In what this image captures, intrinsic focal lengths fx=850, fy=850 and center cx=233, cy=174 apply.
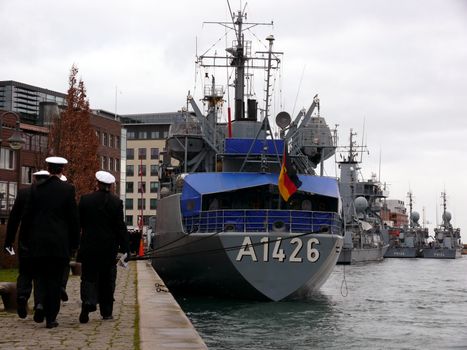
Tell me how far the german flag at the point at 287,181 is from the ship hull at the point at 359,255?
1858 inches

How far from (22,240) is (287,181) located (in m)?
14.6

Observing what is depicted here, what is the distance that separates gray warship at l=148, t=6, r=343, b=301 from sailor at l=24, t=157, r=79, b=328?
45.1ft

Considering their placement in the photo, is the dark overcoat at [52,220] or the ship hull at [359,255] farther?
the ship hull at [359,255]

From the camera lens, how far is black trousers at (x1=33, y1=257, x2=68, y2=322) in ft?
33.1

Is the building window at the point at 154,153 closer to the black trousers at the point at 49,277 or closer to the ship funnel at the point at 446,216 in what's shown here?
the ship funnel at the point at 446,216

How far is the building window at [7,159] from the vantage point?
66131mm

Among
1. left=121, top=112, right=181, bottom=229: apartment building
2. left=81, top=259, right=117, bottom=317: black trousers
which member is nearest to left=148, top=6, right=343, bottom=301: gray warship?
left=81, top=259, right=117, bottom=317: black trousers

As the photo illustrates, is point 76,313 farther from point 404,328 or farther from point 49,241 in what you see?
point 404,328

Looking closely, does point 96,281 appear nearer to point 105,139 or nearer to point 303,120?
point 303,120

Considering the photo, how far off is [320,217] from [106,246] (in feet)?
48.5

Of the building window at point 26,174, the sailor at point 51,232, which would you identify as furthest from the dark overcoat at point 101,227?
the building window at point 26,174

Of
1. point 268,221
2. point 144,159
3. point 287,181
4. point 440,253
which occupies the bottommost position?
point 440,253

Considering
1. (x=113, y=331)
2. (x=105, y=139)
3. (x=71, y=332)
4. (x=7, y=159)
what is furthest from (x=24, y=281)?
(x=105, y=139)

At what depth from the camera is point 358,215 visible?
9906 centimetres
